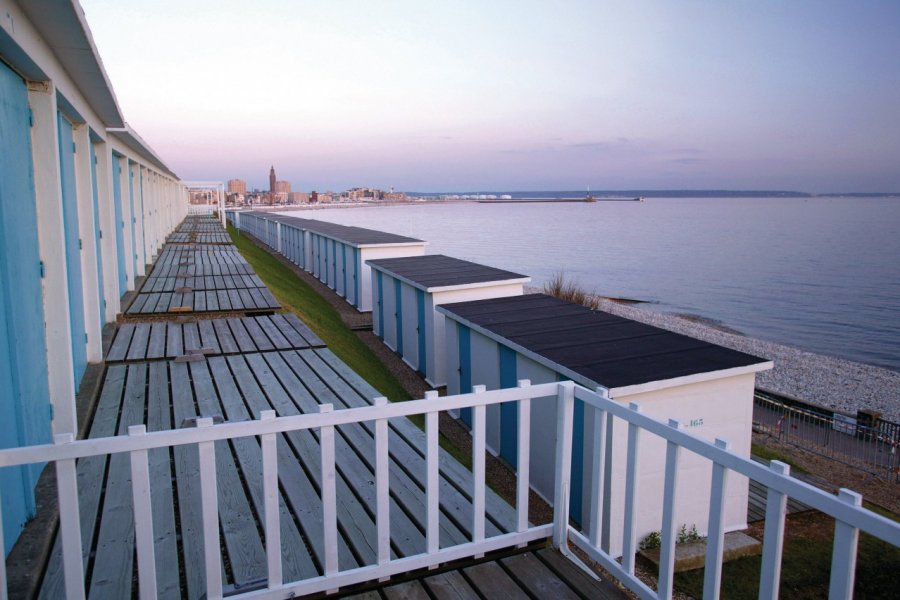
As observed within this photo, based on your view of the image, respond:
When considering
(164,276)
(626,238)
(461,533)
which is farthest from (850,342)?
(626,238)

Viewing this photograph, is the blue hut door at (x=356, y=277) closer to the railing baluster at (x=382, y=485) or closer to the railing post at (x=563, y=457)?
the railing post at (x=563, y=457)

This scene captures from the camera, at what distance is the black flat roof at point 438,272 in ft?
45.0

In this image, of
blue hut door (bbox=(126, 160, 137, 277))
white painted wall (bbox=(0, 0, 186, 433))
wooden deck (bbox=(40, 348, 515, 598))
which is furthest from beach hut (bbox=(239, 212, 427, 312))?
wooden deck (bbox=(40, 348, 515, 598))

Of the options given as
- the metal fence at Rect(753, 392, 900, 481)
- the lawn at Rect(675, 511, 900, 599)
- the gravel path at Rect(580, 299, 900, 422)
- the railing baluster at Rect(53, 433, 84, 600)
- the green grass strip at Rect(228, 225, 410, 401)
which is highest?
the railing baluster at Rect(53, 433, 84, 600)

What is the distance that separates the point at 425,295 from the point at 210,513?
1098 centimetres

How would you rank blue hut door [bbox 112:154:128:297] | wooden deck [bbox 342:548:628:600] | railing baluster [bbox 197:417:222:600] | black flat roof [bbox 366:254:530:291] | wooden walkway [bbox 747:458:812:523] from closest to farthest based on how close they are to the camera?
1. railing baluster [bbox 197:417:222:600]
2. wooden deck [bbox 342:548:628:600]
3. wooden walkway [bbox 747:458:812:523]
4. blue hut door [bbox 112:154:128:297]
5. black flat roof [bbox 366:254:530:291]

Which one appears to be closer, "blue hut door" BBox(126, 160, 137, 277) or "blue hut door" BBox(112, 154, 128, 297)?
"blue hut door" BBox(112, 154, 128, 297)

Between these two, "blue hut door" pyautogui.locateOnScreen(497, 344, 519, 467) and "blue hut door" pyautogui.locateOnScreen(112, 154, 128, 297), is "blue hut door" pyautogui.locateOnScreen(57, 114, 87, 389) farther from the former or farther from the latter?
"blue hut door" pyautogui.locateOnScreen(497, 344, 519, 467)

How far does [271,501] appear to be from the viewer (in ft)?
9.57

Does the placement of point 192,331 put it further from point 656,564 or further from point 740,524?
point 740,524

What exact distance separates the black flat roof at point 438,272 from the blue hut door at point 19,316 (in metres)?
8.96

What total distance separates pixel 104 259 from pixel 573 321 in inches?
288

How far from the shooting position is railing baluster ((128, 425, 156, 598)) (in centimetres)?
262

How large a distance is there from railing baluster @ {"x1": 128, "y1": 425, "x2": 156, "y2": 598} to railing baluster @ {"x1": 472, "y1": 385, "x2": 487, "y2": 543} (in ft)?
5.15
